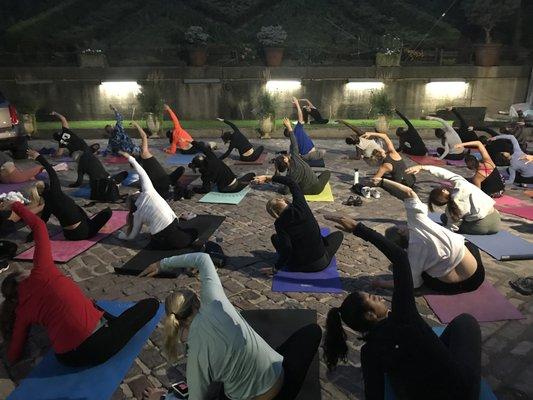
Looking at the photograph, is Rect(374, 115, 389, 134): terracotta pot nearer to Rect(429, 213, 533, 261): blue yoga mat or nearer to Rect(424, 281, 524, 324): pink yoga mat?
Rect(429, 213, 533, 261): blue yoga mat

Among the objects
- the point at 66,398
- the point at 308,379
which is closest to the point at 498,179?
the point at 308,379

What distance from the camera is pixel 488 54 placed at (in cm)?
1978

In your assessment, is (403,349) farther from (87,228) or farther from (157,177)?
(157,177)

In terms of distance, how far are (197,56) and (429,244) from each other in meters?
17.5

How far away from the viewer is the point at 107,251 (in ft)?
25.0

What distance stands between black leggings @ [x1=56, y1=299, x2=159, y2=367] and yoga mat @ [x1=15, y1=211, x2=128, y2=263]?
292cm

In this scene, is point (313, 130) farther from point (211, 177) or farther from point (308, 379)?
point (308, 379)

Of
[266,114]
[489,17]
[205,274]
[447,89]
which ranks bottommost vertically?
[205,274]

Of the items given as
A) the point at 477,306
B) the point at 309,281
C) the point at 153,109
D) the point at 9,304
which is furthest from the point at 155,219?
the point at 153,109

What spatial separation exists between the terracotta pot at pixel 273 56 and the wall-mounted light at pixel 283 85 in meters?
1.09

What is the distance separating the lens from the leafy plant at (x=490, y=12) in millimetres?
19969

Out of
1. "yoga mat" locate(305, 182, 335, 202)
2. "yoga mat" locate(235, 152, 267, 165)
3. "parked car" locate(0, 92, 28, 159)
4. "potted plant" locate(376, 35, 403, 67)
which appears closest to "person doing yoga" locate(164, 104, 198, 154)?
"yoga mat" locate(235, 152, 267, 165)

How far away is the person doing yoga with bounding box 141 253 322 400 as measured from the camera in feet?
10.2

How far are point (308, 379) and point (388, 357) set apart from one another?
1464 millimetres
